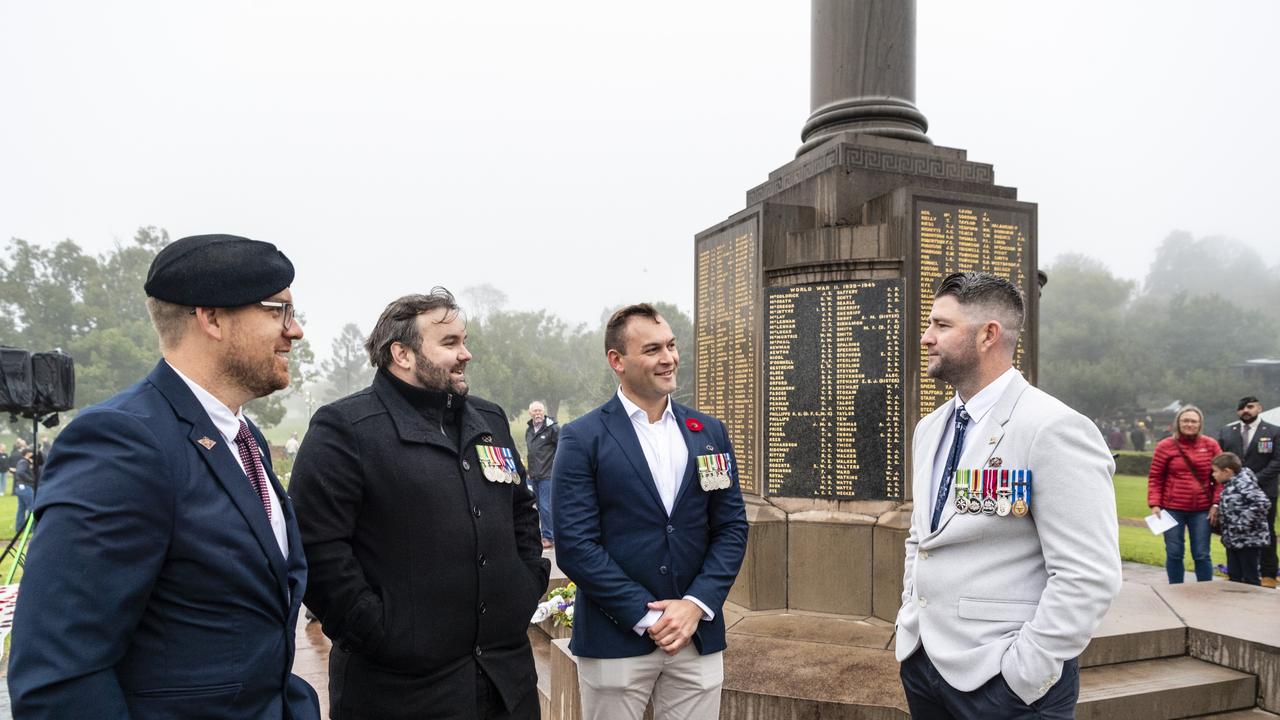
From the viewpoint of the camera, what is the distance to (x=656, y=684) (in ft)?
9.25

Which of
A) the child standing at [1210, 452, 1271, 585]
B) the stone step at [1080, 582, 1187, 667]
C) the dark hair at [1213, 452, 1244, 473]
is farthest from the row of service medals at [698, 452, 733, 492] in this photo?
the dark hair at [1213, 452, 1244, 473]

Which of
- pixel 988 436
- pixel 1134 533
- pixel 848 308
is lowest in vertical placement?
pixel 1134 533

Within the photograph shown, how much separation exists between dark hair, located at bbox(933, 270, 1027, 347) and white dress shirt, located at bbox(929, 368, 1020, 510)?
133 millimetres

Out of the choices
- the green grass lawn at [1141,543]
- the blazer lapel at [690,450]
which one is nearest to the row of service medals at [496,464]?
the blazer lapel at [690,450]

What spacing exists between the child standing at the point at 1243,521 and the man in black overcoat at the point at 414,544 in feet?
25.4

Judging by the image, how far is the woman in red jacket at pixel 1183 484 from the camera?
288 inches

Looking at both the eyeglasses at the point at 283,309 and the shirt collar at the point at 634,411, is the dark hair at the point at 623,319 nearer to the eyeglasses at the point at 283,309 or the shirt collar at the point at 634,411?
the shirt collar at the point at 634,411

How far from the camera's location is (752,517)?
210 inches

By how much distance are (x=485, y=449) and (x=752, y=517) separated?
319 cm

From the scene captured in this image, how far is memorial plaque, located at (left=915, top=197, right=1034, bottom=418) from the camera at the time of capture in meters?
5.21

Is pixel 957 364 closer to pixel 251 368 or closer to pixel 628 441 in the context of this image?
pixel 628 441

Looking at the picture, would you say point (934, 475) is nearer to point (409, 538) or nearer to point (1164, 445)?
point (409, 538)

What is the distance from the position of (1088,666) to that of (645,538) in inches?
127

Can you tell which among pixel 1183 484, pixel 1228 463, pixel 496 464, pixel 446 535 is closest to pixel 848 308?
pixel 496 464
